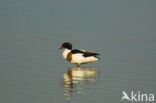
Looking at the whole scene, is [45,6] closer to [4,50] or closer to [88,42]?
[88,42]

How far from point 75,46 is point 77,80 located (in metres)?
6.33

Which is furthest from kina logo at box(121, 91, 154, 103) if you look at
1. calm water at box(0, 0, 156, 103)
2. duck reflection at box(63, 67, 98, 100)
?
duck reflection at box(63, 67, 98, 100)

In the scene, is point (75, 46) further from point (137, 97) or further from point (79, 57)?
point (137, 97)

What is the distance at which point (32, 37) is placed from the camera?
21672 mm

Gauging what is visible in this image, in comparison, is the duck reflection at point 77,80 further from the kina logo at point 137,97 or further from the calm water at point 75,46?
the kina logo at point 137,97

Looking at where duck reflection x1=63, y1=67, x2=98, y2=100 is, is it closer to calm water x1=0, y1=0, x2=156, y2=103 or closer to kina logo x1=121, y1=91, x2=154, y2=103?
calm water x1=0, y1=0, x2=156, y2=103

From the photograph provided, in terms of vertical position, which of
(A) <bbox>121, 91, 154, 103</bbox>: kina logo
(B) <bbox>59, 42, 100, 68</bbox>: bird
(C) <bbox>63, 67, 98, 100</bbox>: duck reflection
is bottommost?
(A) <bbox>121, 91, 154, 103</bbox>: kina logo

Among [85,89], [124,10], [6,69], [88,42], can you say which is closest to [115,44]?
[88,42]

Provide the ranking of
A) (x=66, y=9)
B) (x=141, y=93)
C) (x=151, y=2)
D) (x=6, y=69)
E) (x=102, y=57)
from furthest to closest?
(x=151, y=2)
(x=66, y=9)
(x=102, y=57)
(x=6, y=69)
(x=141, y=93)

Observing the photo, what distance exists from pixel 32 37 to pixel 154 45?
A: 4.62 metres

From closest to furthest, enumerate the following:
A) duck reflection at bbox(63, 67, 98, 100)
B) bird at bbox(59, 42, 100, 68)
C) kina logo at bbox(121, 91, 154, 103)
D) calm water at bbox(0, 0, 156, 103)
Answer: kina logo at bbox(121, 91, 154, 103)
duck reflection at bbox(63, 67, 98, 100)
calm water at bbox(0, 0, 156, 103)
bird at bbox(59, 42, 100, 68)

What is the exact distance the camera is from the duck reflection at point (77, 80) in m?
12.3

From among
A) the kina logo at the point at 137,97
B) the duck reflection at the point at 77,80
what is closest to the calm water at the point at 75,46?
the duck reflection at the point at 77,80

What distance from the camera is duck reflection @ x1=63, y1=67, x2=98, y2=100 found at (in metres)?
12.3
